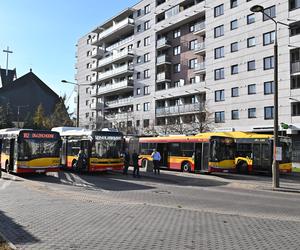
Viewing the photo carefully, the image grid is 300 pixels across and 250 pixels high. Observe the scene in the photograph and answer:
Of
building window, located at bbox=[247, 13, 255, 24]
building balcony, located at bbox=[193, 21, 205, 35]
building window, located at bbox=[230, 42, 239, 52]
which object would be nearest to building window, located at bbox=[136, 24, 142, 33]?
building balcony, located at bbox=[193, 21, 205, 35]

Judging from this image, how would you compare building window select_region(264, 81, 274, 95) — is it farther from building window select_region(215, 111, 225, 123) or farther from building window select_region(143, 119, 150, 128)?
building window select_region(143, 119, 150, 128)

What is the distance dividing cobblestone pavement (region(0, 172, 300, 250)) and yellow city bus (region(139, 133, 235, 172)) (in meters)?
10.5

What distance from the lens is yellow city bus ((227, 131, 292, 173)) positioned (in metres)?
28.8

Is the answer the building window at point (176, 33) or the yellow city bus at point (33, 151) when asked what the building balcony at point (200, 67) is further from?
the yellow city bus at point (33, 151)

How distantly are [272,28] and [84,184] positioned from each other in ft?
108

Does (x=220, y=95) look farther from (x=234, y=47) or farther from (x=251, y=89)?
(x=234, y=47)

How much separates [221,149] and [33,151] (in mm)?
12278

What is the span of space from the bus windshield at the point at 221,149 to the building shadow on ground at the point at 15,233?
1861 centimetres

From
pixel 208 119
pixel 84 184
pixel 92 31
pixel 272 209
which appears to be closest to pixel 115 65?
pixel 92 31

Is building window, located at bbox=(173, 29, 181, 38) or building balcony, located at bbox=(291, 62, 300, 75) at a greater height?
building window, located at bbox=(173, 29, 181, 38)

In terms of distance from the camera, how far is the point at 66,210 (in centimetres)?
1102

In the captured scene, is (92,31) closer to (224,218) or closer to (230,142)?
(230,142)

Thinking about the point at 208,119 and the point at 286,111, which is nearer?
the point at 286,111

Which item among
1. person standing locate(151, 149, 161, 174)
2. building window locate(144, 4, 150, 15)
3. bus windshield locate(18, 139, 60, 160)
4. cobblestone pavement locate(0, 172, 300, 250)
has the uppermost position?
building window locate(144, 4, 150, 15)
